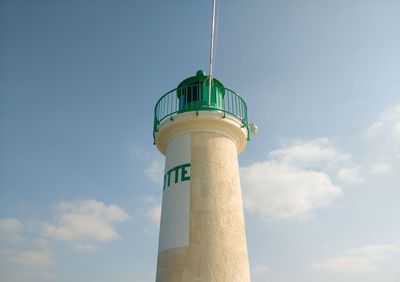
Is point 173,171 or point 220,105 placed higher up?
point 220,105

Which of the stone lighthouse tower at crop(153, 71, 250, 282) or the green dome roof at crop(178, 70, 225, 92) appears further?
the green dome roof at crop(178, 70, 225, 92)

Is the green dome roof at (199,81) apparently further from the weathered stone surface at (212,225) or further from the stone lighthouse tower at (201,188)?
the weathered stone surface at (212,225)

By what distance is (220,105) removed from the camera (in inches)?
555

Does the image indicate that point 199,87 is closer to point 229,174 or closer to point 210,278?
point 229,174

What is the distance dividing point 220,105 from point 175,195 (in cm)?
433

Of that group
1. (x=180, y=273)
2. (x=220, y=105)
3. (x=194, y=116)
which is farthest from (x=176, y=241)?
(x=220, y=105)

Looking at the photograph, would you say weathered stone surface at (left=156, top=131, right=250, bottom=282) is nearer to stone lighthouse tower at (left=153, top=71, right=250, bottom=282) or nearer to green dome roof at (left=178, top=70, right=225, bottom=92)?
stone lighthouse tower at (left=153, top=71, right=250, bottom=282)

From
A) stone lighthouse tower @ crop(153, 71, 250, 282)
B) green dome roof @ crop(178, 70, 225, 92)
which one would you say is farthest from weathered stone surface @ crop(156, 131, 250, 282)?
green dome roof @ crop(178, 70, 225, 92)

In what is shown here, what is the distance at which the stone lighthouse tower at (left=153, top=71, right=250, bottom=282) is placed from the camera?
10.7 metres

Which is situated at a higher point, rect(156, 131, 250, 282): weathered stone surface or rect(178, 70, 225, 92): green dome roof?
rect(178, 70, 225, 92): green dome roof

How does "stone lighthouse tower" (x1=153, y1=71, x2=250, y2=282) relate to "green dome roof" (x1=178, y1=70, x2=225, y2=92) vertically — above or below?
below

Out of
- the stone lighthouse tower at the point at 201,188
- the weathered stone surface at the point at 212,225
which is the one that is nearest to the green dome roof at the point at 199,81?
the stone lighthouse tower at the point at 201,188

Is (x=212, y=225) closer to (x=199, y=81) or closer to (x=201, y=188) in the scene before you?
(x=201, y=188)

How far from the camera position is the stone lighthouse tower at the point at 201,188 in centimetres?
1069
